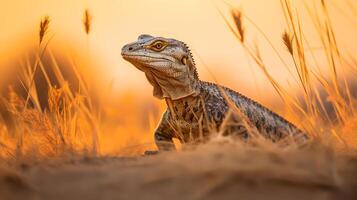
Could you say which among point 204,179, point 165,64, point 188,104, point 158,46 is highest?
point 158,46

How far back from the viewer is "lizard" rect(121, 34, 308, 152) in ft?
23.8

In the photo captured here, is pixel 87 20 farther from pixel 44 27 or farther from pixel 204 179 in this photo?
pixel 204 179

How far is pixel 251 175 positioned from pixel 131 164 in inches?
34.0

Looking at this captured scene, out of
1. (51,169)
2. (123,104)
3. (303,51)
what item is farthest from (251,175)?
(123,104)

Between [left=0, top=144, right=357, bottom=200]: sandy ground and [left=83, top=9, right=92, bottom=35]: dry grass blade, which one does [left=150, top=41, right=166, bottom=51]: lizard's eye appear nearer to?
[left=83, top=9, right=92, bottom=35]: dry grass blade

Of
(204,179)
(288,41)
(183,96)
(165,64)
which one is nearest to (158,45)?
(165,64)

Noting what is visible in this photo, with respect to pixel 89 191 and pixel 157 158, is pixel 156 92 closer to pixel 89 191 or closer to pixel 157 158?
pixel 157 158

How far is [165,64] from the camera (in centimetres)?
742

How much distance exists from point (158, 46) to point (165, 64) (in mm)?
206

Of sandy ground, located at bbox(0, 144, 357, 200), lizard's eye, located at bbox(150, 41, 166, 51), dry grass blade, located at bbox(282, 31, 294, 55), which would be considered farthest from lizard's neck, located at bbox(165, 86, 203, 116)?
sandy ground, located at bbox(0, 144, 357, 200)

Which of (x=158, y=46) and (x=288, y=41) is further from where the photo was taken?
(x=158, y=46)

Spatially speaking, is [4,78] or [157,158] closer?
[157,158]

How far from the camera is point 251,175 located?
158 inches

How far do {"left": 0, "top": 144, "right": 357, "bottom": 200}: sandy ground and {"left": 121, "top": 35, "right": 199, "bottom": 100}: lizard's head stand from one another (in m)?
3.02
